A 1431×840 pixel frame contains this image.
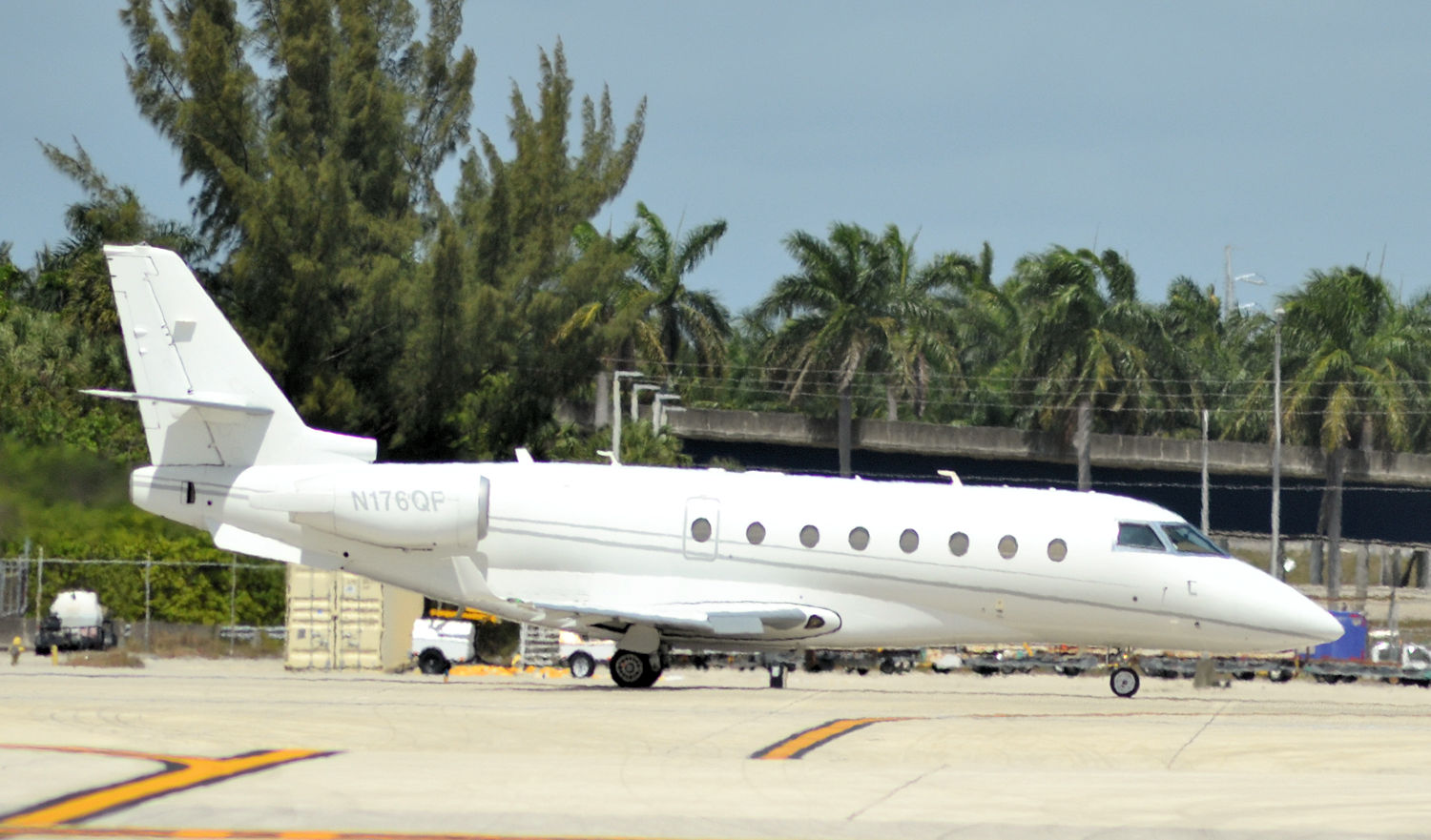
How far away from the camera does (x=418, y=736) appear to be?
57.1ft

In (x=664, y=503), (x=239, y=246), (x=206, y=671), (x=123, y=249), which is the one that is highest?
(x=239, y=246)

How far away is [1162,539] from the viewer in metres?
25.4

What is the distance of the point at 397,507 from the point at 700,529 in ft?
13.8

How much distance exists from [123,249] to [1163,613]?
50.3 feet

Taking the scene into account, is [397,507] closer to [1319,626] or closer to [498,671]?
[498,671]

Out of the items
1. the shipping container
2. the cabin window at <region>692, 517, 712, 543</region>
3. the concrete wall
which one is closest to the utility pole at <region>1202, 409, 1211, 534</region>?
the concrete wall

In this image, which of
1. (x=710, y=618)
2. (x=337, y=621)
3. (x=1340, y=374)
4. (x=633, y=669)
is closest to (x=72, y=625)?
(x=337, y=621)

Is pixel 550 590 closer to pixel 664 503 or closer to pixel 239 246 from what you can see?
pixel 664 503

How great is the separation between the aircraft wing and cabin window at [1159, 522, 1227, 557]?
481 cm

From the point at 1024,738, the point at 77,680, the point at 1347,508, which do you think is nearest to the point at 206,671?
the point at 77,680

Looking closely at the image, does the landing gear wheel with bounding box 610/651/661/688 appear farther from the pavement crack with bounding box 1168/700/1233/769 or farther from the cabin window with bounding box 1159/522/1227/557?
the pavement crack with bounding box 1168/700/1233/769

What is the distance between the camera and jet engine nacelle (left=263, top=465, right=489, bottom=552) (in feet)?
82.6

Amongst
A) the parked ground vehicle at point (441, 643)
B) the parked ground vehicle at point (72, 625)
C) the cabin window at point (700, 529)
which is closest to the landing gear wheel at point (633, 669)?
the cabin window at point (700, 529)

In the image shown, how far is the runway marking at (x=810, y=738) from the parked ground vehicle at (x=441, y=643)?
49.9 ft
